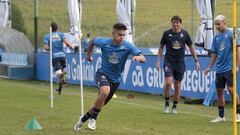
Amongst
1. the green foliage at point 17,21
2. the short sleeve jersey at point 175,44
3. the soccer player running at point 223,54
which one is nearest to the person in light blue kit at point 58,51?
the short sleeve jersey at point 175,44

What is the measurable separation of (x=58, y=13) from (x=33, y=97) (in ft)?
124

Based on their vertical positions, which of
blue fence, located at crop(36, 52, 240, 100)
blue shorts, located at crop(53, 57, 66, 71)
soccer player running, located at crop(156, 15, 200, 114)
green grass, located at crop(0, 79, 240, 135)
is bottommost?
green grass, located at crop(0, 79, 240, 135)

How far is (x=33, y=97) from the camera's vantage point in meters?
19.5

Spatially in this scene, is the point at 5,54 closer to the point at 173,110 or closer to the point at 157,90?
the point at 157,90

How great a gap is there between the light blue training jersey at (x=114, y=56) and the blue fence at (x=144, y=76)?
5882 millimetres

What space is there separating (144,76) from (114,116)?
22.8ft

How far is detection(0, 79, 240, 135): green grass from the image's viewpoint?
12.0 m

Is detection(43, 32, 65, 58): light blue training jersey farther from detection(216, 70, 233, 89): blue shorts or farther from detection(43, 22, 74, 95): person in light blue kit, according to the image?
detection(216, 70, 233, 89): blue shorts

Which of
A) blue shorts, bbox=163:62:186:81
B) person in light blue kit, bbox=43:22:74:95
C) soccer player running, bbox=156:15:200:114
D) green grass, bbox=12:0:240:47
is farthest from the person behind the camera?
green grass, bbox=12:0:240:47

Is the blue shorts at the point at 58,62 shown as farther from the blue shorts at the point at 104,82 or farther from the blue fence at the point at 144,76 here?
the blue shorts at the point at 104,82

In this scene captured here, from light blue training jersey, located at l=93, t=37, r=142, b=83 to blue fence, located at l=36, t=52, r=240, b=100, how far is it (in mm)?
5882

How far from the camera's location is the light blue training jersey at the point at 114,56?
11.7 m

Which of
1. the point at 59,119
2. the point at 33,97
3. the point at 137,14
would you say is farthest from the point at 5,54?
the point at 137,14

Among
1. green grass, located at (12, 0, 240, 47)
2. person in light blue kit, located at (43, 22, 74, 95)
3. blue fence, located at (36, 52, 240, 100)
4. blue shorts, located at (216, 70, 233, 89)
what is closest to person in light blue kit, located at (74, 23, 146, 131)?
blue shorts, located at (216, 70, 233, 89)
